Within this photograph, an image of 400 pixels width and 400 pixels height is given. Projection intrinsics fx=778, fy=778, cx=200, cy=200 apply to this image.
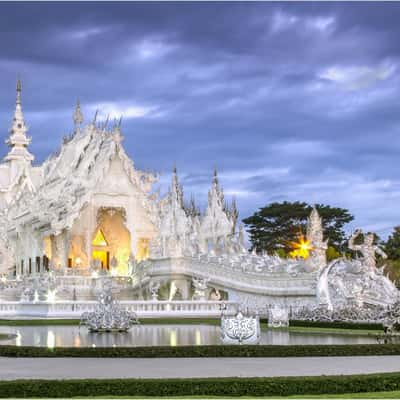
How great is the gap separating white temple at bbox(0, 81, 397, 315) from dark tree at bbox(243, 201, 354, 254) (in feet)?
35.9

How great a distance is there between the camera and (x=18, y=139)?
256 ft

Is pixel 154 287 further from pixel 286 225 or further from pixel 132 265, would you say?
pixel 286 225

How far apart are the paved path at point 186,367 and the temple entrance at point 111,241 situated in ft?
128

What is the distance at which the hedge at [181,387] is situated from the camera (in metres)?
11.1

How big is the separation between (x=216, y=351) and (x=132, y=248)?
3468 centimetres

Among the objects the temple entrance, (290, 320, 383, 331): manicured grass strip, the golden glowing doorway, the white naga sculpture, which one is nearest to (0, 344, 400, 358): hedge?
(290, 320, 383, 331): manicured grass strip

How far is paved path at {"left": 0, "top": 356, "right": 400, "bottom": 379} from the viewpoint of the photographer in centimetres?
1281

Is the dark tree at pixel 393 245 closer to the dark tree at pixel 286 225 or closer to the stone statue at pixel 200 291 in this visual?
the dark tree at pixel 286 225

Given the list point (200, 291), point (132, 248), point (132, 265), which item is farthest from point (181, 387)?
point (132, 248)

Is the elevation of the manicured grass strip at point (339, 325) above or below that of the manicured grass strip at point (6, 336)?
below

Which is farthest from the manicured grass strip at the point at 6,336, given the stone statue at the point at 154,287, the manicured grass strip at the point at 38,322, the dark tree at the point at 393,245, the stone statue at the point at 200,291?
the dark tree at the point at 393,245

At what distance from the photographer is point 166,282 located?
4266cm

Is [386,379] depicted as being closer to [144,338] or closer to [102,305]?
[144,338]

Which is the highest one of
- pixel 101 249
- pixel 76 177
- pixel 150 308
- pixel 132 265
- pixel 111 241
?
pixel 76 177
